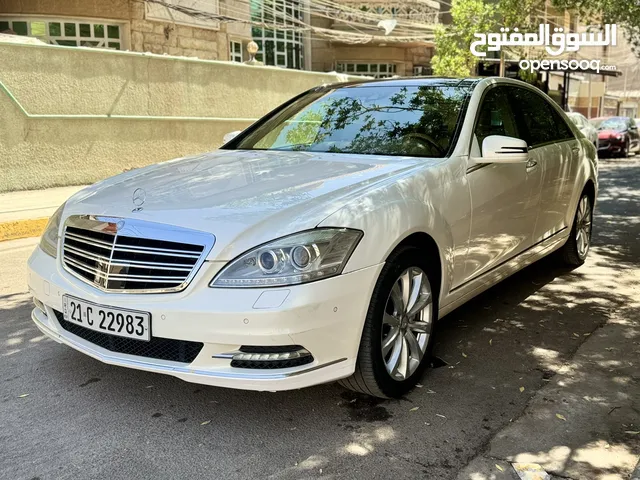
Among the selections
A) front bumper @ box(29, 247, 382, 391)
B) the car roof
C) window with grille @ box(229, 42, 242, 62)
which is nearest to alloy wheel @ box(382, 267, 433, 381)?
front bumper @ box(29, 247, 382, 391)

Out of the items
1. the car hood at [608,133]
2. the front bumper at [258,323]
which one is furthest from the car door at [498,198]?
the car hood at [608,133]

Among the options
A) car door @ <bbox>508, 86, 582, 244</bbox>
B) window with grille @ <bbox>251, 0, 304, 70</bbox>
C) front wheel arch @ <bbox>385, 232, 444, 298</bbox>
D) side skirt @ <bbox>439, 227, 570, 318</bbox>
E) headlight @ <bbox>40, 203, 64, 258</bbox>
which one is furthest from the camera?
window with grille @ <bbox>251, 0, 304, 70</bbox>

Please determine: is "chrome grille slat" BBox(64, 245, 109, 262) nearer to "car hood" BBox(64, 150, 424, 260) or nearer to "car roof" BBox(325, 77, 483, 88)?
"car hood" BBox(64, 150, 424, 260)

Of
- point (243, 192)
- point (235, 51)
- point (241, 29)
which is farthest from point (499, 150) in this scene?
point (235, 51)

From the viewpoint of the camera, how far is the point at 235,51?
20016 millimetres

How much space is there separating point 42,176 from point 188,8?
813 centimetres

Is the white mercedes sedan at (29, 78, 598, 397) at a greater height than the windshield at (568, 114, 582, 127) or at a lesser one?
lesser

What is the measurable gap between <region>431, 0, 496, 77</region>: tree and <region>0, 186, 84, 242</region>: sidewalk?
1296cm

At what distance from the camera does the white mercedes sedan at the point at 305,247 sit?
2.71m

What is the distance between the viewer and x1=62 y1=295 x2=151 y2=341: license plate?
2.78 m

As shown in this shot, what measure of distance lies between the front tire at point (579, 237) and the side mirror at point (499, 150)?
208 centimetres

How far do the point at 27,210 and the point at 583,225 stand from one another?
6.48 m

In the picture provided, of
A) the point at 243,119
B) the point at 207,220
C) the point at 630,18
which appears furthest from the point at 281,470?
the point at 243,119

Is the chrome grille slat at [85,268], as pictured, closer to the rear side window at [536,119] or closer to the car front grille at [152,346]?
the car front grille at [152,346]
